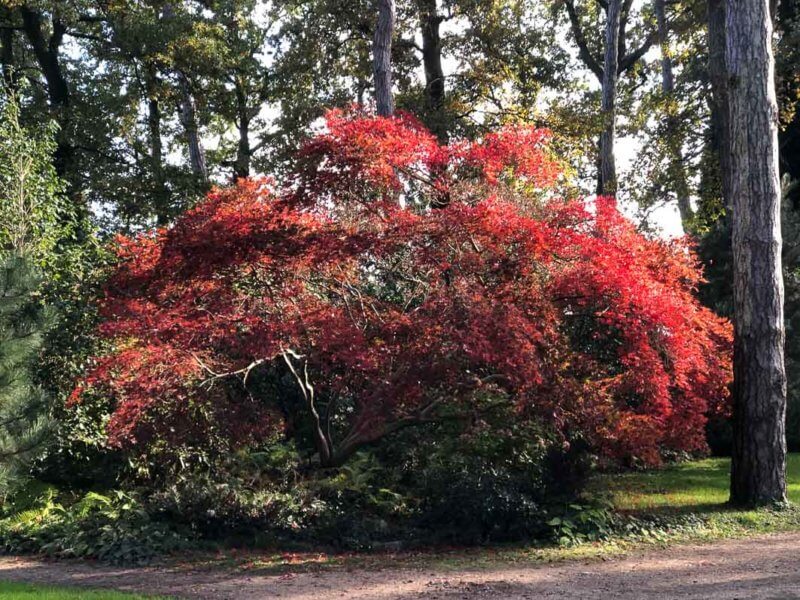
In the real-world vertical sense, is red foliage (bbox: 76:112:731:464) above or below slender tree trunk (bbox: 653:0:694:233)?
below

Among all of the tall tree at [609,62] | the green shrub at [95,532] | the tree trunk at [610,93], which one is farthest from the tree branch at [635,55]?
the green shrub at [95,532]

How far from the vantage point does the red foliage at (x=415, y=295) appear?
817 cm

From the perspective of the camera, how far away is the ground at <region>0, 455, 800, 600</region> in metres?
6.48

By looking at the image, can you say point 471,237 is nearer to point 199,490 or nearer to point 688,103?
point 199,490

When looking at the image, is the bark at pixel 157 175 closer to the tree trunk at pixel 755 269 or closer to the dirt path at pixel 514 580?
the dirt path at pixel 514 580

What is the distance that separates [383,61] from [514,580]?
970 cm

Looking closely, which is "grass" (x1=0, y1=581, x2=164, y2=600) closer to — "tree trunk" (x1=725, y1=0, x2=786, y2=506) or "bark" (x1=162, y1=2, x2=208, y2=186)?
"tree trunk" (x1=725, y1=0, x2=786, y2=506)

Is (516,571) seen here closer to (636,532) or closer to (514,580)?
(514,580)

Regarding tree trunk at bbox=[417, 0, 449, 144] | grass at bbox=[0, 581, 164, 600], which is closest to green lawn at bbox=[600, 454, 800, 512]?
grass at bbox=[0, 581, 164, 600]

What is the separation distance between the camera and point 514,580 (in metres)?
6.88

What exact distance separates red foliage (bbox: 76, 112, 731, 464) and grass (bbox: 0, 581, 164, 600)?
226 centimetres

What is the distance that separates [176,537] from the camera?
28.1ft

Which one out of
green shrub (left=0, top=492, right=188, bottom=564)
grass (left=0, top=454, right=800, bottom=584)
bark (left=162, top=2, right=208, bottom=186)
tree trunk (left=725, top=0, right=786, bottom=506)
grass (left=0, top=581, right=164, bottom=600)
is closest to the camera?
grass (left=0, top=581, right=164, bottom=600)

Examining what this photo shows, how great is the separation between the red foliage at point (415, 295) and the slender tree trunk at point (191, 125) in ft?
32.7
